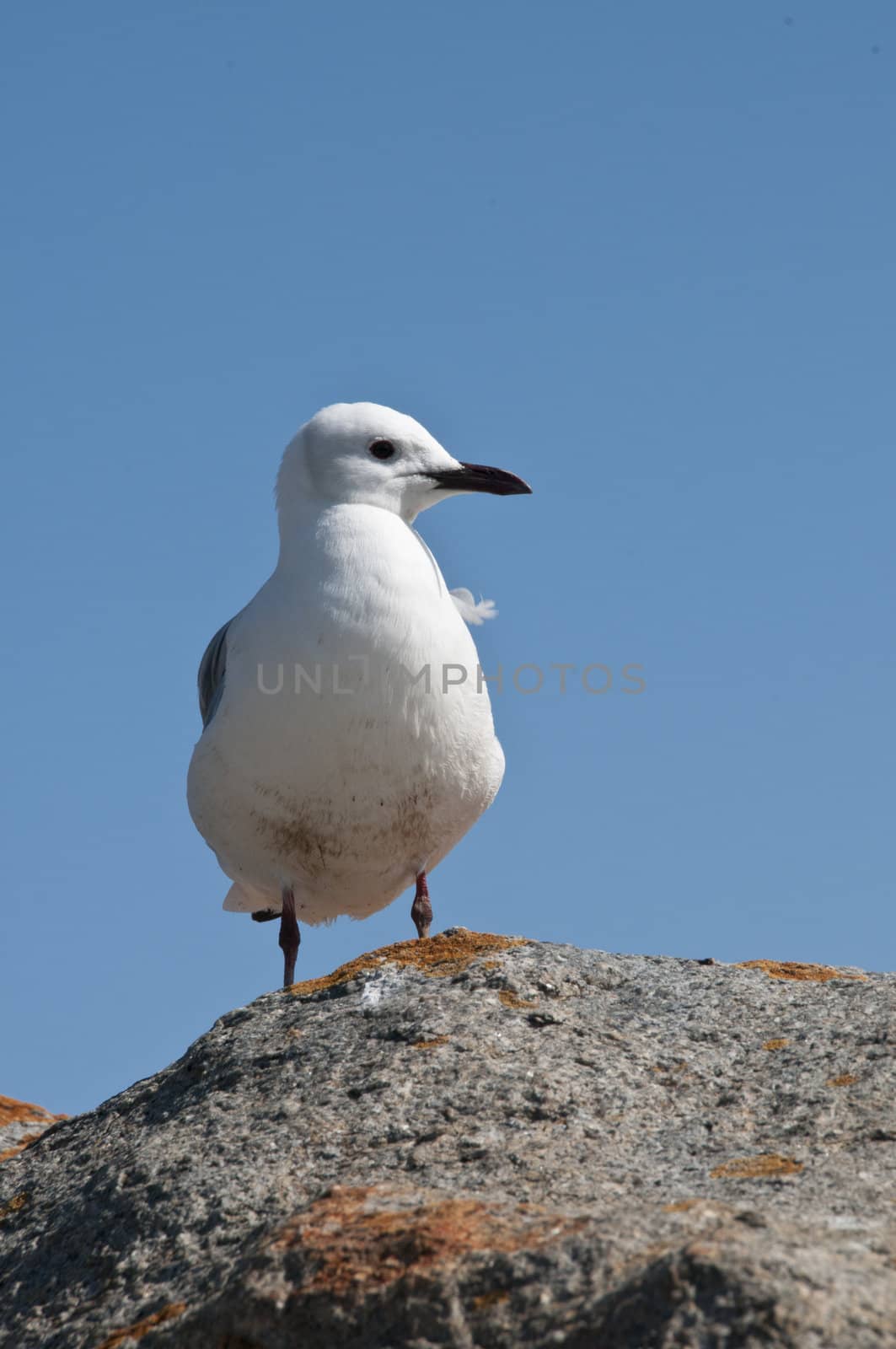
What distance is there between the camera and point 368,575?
837 cm

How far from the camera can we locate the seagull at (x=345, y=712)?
312 inches

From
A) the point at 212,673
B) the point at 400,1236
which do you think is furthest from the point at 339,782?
the point at 400,1236

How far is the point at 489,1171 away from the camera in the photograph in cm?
423

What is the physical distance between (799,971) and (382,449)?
14.9 ft

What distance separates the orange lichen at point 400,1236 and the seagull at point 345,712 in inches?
165

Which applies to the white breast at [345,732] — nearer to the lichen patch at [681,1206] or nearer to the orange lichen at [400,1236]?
the orange lichen at [400,1236]

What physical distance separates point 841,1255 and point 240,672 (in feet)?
18.3

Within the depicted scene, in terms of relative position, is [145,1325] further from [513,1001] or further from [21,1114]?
[21,1114]

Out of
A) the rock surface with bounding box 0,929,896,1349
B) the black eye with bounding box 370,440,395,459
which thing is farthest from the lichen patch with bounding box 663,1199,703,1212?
the black eye with bounding box 370,440,395,459

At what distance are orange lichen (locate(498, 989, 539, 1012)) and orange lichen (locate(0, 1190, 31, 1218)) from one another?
5.88 ft

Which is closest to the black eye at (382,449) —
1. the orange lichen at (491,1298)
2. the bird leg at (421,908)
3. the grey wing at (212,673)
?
the grey wing at (212,673)

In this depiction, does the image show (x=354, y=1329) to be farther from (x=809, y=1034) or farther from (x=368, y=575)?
(x=368, y=575)

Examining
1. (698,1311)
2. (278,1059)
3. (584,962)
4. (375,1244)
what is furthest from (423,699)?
(698,1311)

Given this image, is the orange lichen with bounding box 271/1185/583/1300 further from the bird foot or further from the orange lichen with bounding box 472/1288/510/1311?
the bird foot
